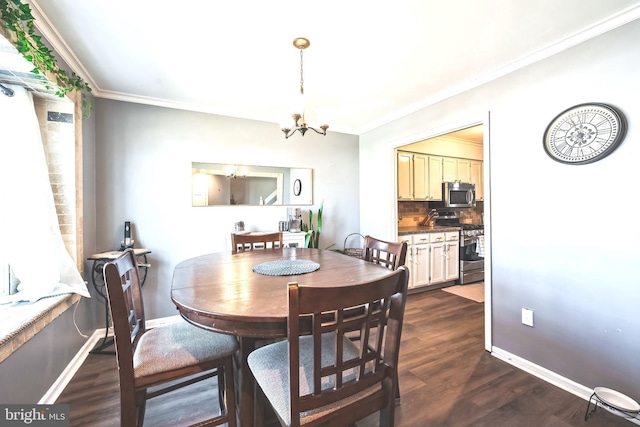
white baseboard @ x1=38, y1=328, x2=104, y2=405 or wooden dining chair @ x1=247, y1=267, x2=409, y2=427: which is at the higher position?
wooden dining chair @ x1=247, y1=267, x2=409, y2=427

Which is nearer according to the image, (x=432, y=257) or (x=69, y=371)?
(x=69, y=371)

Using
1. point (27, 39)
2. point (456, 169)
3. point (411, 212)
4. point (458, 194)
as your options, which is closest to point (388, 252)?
point (27, 39)

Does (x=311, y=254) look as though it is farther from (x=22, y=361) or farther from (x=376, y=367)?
(x=22, y=361)

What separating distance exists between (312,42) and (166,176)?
212 centimetres

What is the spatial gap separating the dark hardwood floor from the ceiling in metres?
2.07

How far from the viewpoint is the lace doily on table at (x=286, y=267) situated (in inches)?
63.4

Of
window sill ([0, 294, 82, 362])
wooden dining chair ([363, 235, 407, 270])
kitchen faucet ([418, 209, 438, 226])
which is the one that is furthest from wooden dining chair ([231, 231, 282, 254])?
kitchen faucet ([418, 209, 438, 226])

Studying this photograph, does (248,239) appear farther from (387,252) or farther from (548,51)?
(548,51)

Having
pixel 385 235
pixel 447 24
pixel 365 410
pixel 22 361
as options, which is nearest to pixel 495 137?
pixel 447 24

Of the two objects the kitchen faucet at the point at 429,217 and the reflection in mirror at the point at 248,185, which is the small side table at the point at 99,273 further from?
the kitchen faucet at the point at 429,217

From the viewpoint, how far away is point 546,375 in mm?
1978

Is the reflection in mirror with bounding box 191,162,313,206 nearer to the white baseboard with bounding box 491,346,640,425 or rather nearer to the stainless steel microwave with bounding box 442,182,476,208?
the stainless steel microwave with bounding box 442,182,476,208

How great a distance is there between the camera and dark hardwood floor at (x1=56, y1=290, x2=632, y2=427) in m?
1.57

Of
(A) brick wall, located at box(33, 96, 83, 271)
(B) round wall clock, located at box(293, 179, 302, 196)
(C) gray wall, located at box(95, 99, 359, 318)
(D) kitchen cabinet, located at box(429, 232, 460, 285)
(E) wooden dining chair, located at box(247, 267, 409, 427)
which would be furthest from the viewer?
(D) kitchen cabinet, located at box(429, 232, 460, 285)
